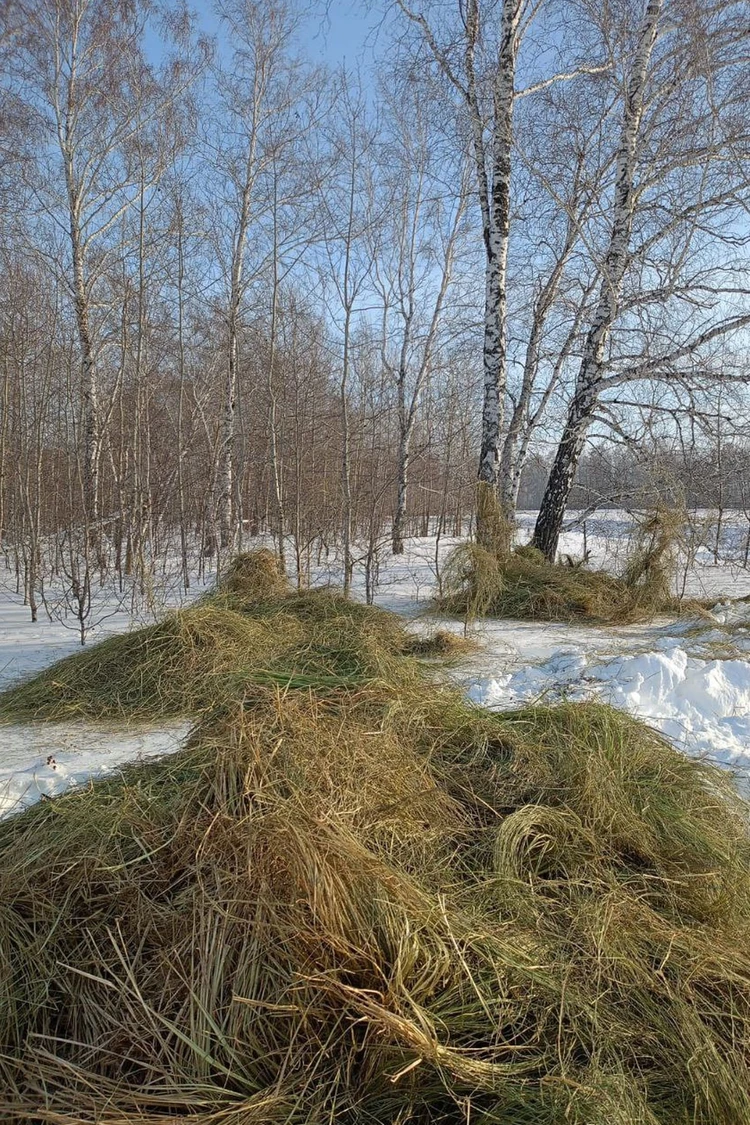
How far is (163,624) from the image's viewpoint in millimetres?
5410

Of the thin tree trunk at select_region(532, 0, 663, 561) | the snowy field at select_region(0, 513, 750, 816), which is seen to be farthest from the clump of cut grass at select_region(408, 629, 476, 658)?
the thin tree trunk at select_region(532, 0, 663, 561)

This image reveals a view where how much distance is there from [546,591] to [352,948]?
22.5ft

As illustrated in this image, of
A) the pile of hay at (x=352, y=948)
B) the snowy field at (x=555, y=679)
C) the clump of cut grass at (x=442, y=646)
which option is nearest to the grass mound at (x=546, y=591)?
the snowy field at (x=555, y=679)

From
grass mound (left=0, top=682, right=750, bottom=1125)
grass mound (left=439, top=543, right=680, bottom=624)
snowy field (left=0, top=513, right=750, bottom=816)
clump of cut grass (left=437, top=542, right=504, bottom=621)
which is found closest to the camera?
grass mound (left=0, top=682, right=750, bottom=1125)

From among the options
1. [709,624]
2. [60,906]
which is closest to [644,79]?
[709,624]

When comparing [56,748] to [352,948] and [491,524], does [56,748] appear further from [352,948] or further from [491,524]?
[491,524]

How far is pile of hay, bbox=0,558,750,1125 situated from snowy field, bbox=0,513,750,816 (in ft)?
3.84

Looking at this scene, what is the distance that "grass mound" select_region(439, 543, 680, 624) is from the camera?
764 centimetres

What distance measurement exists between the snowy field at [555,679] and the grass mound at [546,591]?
1.11 ft

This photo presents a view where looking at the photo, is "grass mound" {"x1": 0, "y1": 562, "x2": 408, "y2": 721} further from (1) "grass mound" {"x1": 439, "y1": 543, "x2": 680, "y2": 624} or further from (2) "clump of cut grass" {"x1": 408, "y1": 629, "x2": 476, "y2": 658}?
(1) "grass mound" {"x1": 439, "y1": 543, "x2": 680, "y2": 624}

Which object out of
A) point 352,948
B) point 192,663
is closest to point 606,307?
point 192,663

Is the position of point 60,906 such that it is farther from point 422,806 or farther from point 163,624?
point 163,624

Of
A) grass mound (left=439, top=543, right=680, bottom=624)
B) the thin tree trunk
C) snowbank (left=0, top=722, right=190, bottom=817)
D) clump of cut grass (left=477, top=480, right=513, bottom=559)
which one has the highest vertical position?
→ the thin tree trunk

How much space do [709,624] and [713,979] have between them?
19.1 ft
